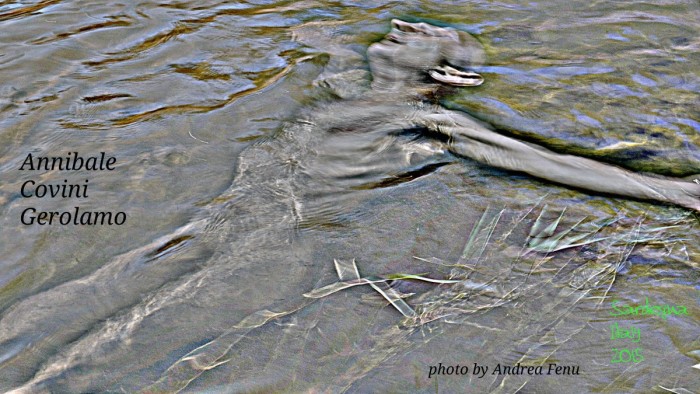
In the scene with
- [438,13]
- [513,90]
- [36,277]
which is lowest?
[36,277]

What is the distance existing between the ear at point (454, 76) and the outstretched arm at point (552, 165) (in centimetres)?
34

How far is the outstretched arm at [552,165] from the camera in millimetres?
2670

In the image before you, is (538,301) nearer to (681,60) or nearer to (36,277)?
(36,277)

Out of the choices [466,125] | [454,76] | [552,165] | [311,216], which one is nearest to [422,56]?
[454,76]

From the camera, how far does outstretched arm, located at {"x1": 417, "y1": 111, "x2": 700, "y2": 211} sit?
267 centimetres

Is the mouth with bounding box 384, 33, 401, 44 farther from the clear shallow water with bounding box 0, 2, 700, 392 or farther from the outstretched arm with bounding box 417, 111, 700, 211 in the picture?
the outstretched arm with bounding box 417, 111, 700, 211

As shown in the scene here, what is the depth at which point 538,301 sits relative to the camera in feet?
7.25

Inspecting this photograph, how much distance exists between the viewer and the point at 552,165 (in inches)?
111

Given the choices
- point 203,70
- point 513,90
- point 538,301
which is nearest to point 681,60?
point 513,90

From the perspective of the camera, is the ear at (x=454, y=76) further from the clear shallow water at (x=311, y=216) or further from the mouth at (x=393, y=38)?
the mouth at (x=393, y=38)

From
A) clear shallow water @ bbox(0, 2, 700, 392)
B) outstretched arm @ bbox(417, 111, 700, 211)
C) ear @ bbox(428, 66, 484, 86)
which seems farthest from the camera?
ear @ bbox(428, 66, 484, 86)

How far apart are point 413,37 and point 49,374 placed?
264 cm

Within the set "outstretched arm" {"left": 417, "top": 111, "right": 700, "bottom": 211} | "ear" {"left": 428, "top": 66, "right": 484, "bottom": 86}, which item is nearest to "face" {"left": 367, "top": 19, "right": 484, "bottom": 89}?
"ear" {"left": 428, "top": 66, "right": 484, "bottom": 86}

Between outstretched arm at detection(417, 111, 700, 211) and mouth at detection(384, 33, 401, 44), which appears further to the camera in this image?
mouth at detection(384, 33, 401, 44)
